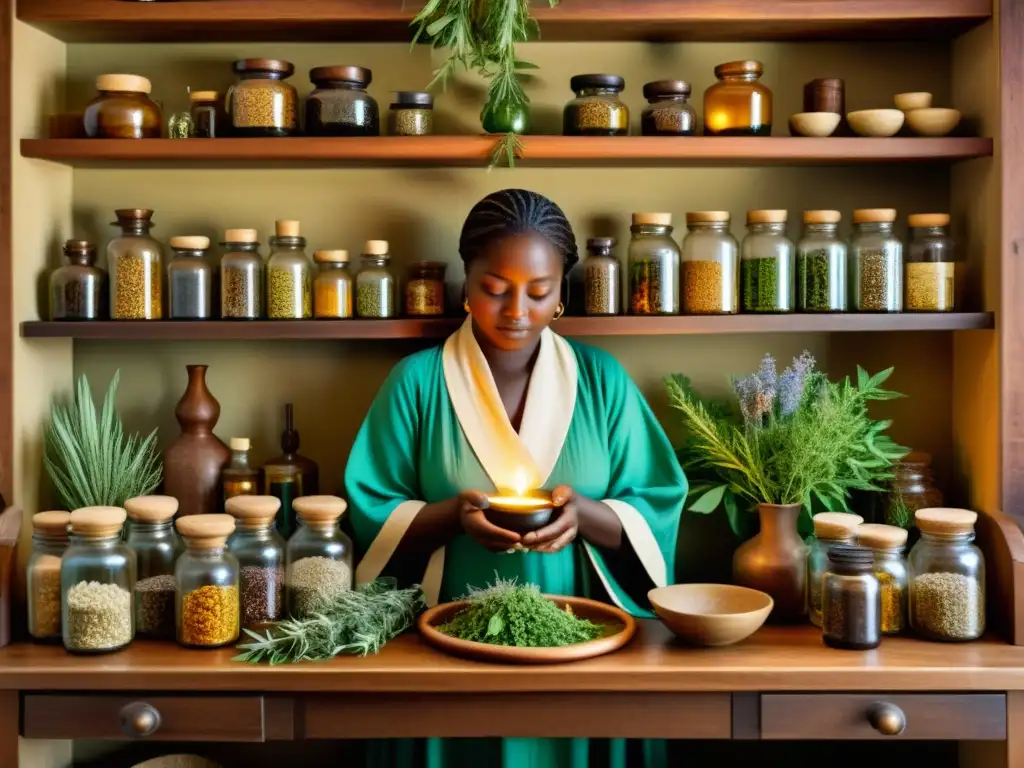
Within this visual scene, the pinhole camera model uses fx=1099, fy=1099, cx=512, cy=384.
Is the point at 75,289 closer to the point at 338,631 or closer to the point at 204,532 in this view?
the point at 204,532

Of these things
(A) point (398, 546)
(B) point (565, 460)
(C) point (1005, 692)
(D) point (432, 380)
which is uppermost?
(D) point (432, 380)

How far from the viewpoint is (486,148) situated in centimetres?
225

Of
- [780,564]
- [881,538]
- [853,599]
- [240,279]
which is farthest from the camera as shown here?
[240,279]

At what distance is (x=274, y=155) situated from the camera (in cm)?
224

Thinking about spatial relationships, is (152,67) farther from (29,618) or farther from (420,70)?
(29,618)

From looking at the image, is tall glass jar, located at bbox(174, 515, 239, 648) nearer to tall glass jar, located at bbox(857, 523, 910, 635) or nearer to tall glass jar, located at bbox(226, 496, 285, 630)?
tall glass jar, located at bbox(226, 496, 285, 630)

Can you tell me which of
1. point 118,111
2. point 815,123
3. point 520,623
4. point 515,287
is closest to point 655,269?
point 515,287

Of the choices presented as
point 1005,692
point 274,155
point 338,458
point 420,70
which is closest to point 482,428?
point 338,458

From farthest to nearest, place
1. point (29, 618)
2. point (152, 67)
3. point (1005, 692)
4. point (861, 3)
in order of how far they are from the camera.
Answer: point (152, 67) < point (861, 3) < point (29, 618) < point (1005, 692)

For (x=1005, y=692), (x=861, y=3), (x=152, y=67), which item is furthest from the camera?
(x=152, y=67)

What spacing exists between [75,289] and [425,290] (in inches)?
28.6

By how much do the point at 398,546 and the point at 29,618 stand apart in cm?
71

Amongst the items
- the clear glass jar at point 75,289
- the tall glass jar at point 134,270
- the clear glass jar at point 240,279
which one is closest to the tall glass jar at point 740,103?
the clear glass jar at point 240,279

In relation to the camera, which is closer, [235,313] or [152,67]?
[235,313]
